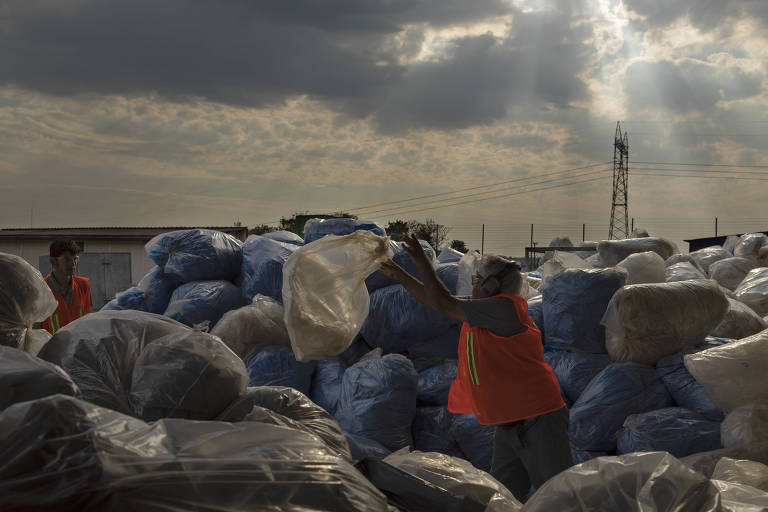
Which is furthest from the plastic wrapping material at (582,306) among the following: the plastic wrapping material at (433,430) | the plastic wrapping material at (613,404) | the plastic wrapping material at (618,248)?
the plastic wrapping material at (618,248)

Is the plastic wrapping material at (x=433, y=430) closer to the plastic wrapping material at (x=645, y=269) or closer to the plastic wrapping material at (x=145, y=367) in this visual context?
the plastic wrapping material at (x=645, y=269)

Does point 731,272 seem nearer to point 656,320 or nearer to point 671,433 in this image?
point 656,320

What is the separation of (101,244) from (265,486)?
19.4 meters

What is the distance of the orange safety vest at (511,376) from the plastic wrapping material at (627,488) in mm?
1431

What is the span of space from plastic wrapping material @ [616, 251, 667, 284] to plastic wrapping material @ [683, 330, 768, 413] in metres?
1.74

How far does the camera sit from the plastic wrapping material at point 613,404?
3.85 m

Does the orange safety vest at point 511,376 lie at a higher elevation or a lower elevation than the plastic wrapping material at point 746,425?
higher

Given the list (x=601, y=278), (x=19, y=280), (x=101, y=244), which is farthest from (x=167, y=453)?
(x=101, y=244)

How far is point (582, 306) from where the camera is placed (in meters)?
4.23

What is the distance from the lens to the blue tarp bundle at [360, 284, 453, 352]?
14.7 ft

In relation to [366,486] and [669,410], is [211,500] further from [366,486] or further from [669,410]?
[669,410]

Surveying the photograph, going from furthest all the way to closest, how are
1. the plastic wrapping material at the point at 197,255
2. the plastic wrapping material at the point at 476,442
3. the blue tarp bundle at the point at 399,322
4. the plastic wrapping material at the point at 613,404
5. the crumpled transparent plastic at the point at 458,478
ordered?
the plastic wrapping material at the point at 197,255 < the blue tarp bundle at the point at 399,322 < the plastic wrapping material at the point at 476,442 < the plastic wrapping material at the point at 613,404 < the crumpled transparent plastic at the point at 458,478

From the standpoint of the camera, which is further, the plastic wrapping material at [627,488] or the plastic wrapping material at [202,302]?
the plastic wrapping material at [202,302]

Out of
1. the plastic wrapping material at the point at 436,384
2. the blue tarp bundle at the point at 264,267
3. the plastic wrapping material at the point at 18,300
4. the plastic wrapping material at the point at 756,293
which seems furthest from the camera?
the plastic wrapping material at the point at 756,293
